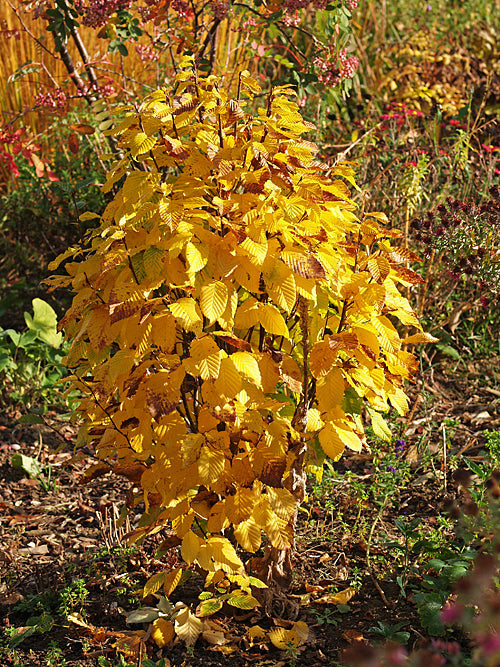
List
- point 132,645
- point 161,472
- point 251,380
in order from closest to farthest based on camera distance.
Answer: point 251,380
point 161,472
point 132,645

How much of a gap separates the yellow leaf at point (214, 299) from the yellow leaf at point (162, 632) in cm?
99

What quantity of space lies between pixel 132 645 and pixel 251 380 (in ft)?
3.01

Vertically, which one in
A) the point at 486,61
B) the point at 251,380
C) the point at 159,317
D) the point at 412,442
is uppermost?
the point at 159,317

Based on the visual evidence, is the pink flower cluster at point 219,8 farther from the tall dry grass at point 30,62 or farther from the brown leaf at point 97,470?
the tall dry grass at point 30,62

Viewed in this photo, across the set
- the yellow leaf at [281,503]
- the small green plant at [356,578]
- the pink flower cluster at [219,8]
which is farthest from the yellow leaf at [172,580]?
the pink flower cluster at [219,8]

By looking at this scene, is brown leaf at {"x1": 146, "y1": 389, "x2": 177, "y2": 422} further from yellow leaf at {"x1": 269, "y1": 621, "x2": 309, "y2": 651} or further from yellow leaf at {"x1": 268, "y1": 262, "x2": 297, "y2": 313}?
yellow leaf at {"x1": 269, "y1": 621, "x2": 309, "y2": 651}

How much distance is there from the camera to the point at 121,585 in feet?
7.99

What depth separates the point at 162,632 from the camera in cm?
210

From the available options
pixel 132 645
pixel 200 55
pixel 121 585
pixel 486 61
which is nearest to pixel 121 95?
pixel 200 55

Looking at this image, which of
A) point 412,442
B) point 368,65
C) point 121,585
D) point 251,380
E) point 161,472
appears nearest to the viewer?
point 251,380

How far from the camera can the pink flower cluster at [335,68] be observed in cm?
366

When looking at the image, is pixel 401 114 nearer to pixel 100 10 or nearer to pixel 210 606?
pixel 100 10

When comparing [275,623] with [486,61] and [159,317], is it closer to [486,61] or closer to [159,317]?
[159,317]

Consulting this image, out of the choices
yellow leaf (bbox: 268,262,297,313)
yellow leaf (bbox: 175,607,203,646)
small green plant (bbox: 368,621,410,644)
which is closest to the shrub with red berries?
yellow leaf (bbox: 268,262,297,313)
